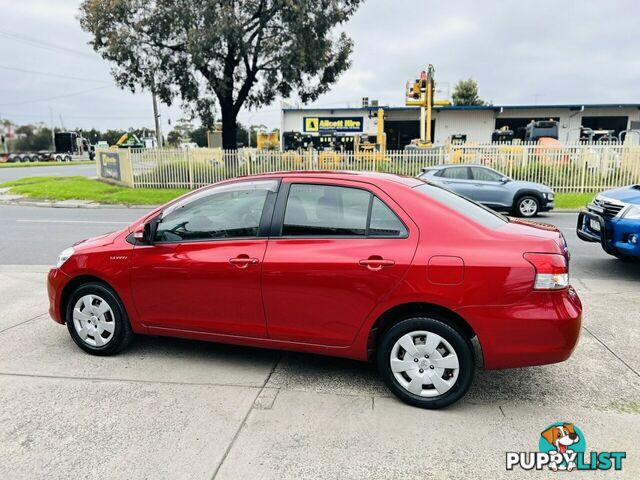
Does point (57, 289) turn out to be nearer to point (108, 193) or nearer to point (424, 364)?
point (424, 364)

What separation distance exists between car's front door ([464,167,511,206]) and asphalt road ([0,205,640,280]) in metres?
1.21

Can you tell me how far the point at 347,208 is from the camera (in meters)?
3.58

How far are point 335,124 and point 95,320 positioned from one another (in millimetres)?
39873

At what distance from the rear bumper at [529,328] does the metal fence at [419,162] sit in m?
13.1

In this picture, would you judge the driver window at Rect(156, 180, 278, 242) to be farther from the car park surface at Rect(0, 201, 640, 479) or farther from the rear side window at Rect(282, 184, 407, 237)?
the car park surface at Rect(0, 201, 640, 479)

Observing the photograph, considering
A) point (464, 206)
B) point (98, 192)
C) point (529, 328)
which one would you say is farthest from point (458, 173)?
point (98, 192)

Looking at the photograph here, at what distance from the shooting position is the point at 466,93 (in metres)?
60.4

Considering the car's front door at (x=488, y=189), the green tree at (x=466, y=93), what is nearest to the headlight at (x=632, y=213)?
the car's front door at (x=488, y=189)

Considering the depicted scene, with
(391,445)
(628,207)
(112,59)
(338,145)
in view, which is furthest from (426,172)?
(338,145)

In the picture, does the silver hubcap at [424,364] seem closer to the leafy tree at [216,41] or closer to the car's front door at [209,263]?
the car's front door at [209,263]

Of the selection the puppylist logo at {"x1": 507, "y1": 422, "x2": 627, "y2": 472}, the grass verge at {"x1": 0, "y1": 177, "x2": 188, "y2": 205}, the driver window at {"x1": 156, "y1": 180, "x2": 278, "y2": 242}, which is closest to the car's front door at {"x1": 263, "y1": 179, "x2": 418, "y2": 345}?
A: the driver window at {"x1": 156, "y1": 180, "x2": 278, "y2": 242}

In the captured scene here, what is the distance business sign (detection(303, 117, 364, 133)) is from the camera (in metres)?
42.2

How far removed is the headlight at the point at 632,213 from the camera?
605 centimetres

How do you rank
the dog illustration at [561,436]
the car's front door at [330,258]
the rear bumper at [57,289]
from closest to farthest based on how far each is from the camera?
the dog illustration at [561,436]
the car's front door at [330,258]
the rear bumper at [57,289]
